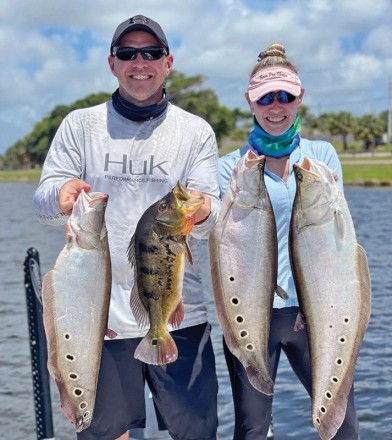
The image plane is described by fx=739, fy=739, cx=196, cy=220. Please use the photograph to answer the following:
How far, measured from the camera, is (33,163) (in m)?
159

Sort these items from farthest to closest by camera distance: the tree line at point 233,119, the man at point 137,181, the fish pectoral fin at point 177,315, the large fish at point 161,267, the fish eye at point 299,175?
the tree line at point 233,119 → the man at point 137,181 → the fish pectoral fin at point 177,315 → the fish eye at point 299,175 → the large fish at point 161,267

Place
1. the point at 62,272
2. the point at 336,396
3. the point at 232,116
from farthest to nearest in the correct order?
1. the point at 232,116
2. the point at 336,396
3. the point at 62,272

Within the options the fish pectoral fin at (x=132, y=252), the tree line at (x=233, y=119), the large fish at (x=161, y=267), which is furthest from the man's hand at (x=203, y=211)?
the tree line at (x=233, y=119)

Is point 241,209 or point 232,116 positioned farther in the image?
point 232,116

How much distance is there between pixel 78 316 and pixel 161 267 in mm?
544

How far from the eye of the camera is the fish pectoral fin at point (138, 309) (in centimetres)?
428

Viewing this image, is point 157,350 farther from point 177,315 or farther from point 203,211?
point 203,211

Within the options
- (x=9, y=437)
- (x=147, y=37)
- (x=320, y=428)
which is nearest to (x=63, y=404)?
(x=320, y=428)

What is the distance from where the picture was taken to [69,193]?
4027 mm

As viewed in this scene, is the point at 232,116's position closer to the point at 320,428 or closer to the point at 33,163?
the point at 33,163

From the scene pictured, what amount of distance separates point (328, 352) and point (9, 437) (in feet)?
21.4

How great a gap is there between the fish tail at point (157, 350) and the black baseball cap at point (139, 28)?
68.3 inches

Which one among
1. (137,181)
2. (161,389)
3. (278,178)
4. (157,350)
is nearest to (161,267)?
(157,350)

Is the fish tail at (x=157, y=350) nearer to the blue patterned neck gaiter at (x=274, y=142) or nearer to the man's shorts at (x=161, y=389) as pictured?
the man's shorts at (x=161, y=389)
